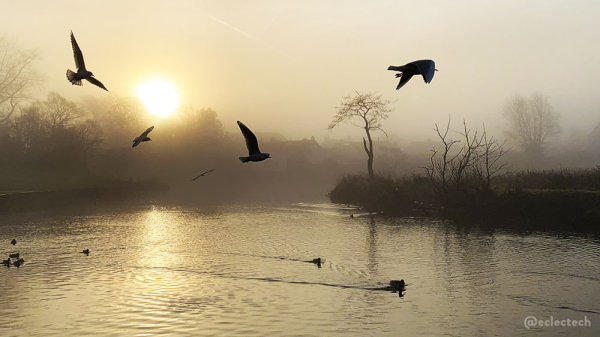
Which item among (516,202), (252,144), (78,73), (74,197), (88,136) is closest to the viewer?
(78,73)

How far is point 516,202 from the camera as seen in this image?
31906 millimetres

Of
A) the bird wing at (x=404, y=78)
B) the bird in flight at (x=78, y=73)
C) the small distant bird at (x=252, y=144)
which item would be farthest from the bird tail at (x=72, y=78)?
the bird wing at (x=404, y=78)

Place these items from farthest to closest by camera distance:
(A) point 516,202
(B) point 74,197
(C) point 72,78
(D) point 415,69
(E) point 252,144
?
(B) point 74,197
(A) point 516,202
(E) point 252,144
(C) point 72,78
(D) point 415,69

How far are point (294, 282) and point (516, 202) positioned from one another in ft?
68.2

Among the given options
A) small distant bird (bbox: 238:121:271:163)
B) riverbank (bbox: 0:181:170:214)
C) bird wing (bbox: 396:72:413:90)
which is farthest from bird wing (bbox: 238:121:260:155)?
riverbank (bbox: 0:181:170:214)

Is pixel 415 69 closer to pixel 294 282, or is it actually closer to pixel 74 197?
pixel 294 282

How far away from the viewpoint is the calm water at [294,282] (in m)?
13.5

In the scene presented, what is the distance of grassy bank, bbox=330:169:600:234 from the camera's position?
29.5 m

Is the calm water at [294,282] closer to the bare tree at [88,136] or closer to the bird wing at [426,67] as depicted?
the bird wing at [426,67]

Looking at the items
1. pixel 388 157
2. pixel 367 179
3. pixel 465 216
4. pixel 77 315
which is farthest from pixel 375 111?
pixel 77 315

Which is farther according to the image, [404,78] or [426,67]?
[404,78]

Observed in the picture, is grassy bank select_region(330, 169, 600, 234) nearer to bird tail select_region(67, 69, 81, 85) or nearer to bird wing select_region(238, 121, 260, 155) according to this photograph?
bird wing select_region(238, 121, 260, 155)

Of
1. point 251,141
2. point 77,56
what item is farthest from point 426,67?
point 77,56

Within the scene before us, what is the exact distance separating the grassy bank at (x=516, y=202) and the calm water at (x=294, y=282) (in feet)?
13.7
